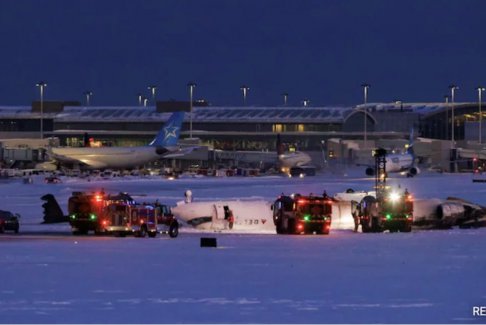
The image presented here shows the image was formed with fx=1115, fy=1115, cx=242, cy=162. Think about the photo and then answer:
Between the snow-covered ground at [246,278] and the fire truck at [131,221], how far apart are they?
1.48 m

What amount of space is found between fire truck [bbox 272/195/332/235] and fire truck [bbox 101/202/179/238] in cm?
485

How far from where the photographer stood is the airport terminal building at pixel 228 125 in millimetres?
178375

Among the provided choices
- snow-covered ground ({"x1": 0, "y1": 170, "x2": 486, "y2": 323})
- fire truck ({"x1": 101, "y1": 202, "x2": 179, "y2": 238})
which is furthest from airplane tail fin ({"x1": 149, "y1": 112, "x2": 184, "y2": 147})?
fire truck ({"x1": 101, "y1": 202, "x2": 179, "y2": 238})

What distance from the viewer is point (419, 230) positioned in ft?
162

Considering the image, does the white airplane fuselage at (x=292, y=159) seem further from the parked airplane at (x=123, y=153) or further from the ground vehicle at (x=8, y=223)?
the ground vehicle at (x=8, y=223)

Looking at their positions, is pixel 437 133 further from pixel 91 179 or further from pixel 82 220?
pixel 82 220

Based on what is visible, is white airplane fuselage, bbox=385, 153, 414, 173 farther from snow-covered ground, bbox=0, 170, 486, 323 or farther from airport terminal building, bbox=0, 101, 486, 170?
snow-covered ground, bbox=0, 170, 486, 323

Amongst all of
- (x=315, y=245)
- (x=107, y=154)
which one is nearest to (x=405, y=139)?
(x=107, y=154)

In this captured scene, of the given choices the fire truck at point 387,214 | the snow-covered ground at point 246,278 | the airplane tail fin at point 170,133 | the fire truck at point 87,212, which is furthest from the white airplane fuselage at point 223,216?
the airplane tail fin at point 170,133

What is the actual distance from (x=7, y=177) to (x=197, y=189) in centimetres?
2737

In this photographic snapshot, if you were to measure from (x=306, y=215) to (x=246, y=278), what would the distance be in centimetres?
1877

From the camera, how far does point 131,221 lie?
44.2 metres

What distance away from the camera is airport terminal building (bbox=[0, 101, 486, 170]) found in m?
178

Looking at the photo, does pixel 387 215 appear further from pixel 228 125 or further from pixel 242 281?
pixel 228 125
